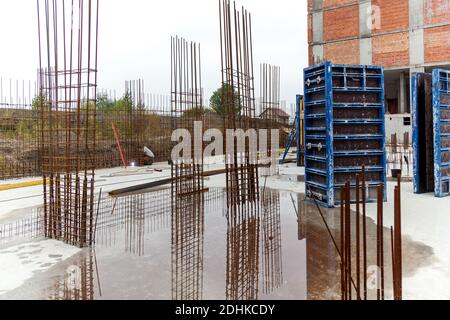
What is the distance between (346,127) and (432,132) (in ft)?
8.06

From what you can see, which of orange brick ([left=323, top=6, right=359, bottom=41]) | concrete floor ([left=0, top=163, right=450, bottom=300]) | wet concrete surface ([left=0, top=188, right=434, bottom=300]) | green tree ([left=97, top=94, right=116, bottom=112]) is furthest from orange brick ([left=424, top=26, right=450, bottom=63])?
wet concrete surface ([left=0, top=188, right=434, bottom=300])

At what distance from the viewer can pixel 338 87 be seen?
661 centimetres

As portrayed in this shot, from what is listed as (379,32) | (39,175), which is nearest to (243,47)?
(39,175)

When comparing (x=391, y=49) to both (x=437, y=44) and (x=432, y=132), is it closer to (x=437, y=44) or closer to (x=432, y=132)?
(x=437, y=44)

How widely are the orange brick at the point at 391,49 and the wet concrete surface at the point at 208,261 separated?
2105 cm

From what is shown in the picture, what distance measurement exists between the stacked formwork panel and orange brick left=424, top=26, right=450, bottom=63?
1714 centimetres

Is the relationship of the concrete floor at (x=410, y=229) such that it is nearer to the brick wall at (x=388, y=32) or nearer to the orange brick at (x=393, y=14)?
the brick wall at (x=388, y=32)

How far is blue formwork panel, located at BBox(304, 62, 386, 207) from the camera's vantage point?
21.3 feet

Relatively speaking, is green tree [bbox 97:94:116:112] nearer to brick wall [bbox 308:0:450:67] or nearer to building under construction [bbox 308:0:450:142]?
building under construction [bbox 308:0:450:142]

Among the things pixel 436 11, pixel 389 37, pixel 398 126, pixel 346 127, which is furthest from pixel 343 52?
pixel 346 127

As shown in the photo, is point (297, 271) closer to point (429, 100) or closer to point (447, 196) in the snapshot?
point (447, 196)

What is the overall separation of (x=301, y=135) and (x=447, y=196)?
7.39 m

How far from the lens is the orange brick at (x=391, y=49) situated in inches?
888
